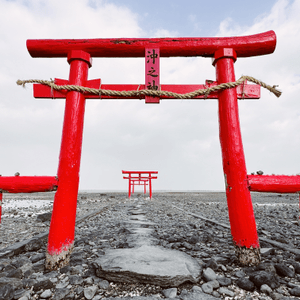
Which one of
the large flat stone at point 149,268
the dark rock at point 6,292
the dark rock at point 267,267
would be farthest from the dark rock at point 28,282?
the dark rock at point 267,267

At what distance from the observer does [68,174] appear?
6.88ft

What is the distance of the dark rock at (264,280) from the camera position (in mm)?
1626

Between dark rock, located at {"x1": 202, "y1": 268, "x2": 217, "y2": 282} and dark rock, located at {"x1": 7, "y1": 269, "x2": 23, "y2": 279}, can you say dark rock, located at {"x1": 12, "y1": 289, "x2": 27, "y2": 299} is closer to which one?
dark rock, located at {"x1": 7, "y1": 269, "x2": 23, "y2": 279}

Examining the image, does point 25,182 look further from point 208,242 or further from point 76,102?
point 208,242

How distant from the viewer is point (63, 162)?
211 cm

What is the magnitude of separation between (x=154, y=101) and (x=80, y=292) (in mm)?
1983

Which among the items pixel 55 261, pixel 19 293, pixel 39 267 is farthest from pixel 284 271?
pixel 39 267

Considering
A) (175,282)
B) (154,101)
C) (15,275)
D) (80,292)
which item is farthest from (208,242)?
(15,275)

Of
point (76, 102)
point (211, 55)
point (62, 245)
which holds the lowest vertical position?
point (62, 245)

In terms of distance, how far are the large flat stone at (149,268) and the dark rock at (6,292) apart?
671mm

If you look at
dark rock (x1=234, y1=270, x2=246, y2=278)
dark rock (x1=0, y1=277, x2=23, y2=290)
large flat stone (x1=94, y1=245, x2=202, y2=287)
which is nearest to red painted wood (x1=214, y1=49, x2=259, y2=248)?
dark rock (x1=234, y1=270, x2=246, y2=278)

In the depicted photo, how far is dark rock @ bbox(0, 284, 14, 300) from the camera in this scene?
151 centimetres

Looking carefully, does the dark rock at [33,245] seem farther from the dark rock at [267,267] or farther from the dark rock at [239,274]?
the dark rock at [267,267]

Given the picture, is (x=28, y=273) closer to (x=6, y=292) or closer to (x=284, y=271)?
(x=6, y=292)
